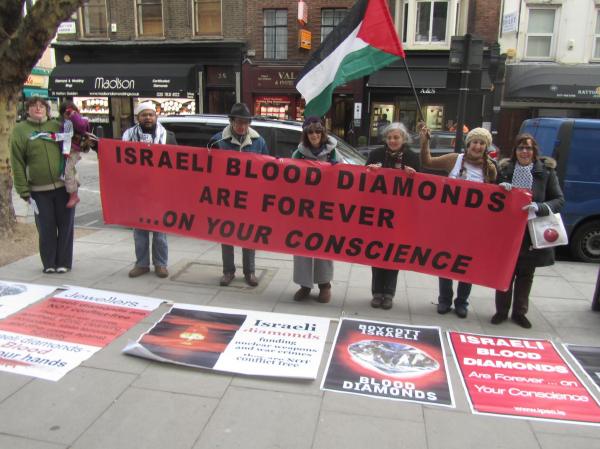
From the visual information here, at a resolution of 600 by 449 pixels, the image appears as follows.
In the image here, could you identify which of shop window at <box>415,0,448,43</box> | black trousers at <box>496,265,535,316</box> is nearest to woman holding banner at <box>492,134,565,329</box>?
black trousers at <box>496,265,535,316</box>

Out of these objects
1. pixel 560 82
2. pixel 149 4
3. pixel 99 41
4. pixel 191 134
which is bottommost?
pixel 191 134

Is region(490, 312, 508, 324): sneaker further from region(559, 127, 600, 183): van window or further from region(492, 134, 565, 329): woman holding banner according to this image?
region(559, 127, 600, 183): van window

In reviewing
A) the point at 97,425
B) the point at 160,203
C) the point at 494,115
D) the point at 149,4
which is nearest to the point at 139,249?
the point at 160,203

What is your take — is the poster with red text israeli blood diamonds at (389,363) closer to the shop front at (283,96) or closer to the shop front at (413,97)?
the shop front at (413,97)

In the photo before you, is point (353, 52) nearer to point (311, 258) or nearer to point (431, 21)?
point (311, 258)

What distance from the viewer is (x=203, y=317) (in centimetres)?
439

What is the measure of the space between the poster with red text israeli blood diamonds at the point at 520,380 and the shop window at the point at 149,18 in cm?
2012

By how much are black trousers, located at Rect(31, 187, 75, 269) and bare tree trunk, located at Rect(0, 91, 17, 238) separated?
1670 millimetres

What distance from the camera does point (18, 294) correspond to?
15.8 feet

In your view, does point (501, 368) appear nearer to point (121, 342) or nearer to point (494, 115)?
point (121, 342)

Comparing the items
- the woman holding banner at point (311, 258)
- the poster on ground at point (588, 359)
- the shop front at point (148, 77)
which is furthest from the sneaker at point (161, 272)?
the shop front at point (148, 77)

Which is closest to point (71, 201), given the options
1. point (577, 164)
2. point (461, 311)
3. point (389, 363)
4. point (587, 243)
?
point (389, 363)

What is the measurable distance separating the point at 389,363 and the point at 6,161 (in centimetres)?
576

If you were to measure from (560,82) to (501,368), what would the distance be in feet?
54.6
